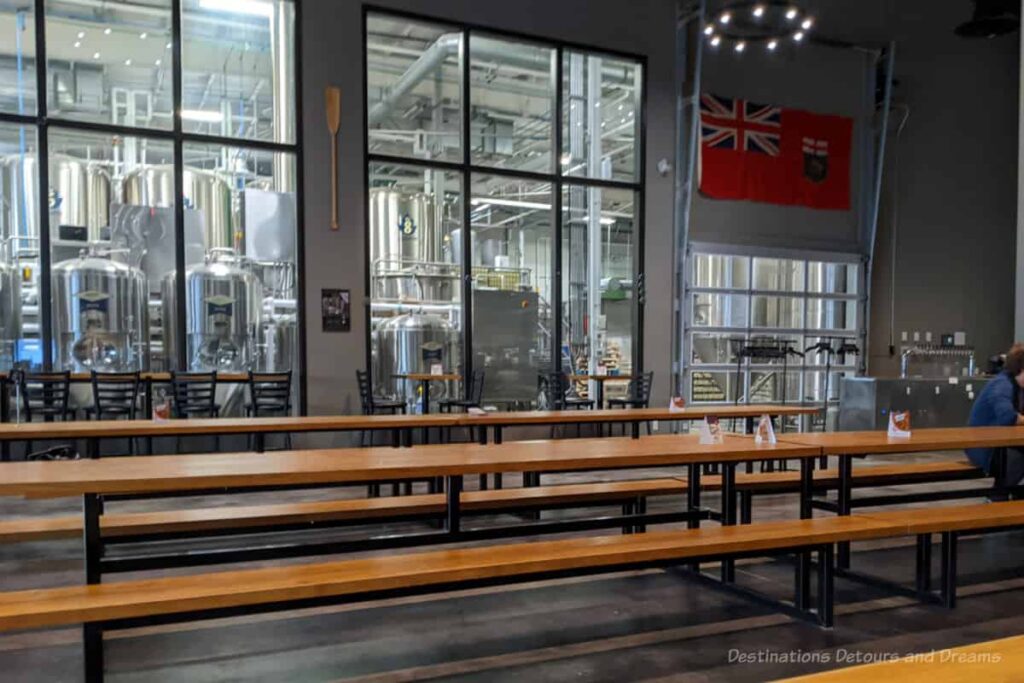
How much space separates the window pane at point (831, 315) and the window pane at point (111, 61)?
8751 millimetres

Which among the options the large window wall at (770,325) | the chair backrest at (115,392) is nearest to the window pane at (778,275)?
the large window wall at (770,325)

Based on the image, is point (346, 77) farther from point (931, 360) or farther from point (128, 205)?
point (931, 360)

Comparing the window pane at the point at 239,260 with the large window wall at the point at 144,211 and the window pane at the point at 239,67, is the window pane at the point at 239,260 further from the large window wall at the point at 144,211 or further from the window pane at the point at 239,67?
the window pane at the point at 239,67

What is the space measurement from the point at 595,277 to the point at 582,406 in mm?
2632

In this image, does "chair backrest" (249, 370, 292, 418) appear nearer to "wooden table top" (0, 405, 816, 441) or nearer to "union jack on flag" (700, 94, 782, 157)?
"wooden table top" (0, 405, 816, 441)

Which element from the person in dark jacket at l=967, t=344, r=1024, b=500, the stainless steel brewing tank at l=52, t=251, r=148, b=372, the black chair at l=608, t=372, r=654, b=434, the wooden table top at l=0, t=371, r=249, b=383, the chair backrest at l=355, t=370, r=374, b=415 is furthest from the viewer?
the black chair at l=608, t=372, r=654, b=434

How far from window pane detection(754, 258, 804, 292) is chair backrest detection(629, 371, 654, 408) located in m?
2.59

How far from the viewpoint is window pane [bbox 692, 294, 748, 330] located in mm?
10281

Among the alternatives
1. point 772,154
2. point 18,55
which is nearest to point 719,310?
point 772,154

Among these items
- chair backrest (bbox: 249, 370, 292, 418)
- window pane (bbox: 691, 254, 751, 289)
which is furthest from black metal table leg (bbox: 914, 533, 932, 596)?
window pane (bbox: 691, 254, 751, 289)

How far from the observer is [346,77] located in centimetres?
827

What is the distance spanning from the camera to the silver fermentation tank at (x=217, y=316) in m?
7.79

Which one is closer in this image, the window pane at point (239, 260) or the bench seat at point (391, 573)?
the bench seat at point (391, 573)

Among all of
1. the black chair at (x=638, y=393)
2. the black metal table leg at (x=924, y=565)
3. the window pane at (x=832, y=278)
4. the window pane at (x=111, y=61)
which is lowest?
the black metal table leg at (x=924, y=565)
